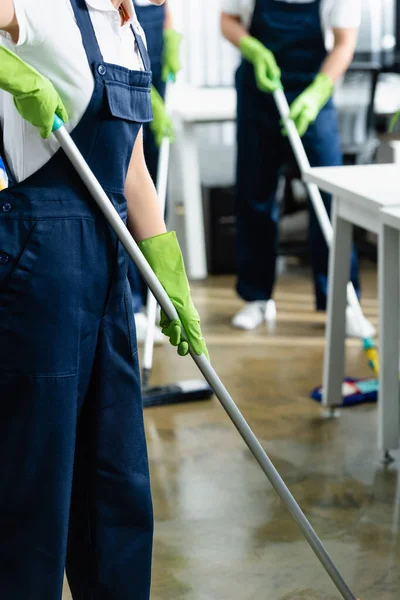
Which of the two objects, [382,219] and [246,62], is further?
[246,62]

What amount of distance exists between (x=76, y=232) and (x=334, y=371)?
1552mm

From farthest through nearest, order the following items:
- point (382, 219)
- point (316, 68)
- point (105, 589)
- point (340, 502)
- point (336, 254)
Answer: point (316, 68) < point (336, 254) < point (340, 502) < point (382, 219) < point (105, 589)

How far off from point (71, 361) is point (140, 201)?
31 cm

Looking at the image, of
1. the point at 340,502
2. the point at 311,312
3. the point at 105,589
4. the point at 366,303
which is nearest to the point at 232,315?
the point at 311,312

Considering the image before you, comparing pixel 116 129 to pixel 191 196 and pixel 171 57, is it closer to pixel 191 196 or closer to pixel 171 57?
pixel 171 57

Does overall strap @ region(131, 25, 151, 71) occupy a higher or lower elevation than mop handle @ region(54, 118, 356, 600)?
higher

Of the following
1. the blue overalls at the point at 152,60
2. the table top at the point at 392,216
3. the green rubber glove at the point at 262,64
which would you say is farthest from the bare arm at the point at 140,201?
the blue overalls at the point at 152,60

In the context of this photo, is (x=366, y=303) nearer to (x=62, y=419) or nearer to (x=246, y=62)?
(x=246, y=62)

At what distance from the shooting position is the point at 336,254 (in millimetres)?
2684

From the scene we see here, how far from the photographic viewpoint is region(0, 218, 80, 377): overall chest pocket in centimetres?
134

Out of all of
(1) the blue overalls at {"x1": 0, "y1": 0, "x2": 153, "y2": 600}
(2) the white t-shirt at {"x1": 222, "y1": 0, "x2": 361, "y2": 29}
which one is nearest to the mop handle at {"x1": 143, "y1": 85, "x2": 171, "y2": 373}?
(2) the white t-shirt at {"x1": 222, "y1": 0, "x2": 361, "y2": 29}

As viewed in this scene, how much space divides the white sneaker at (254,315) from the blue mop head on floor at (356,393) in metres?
0.78

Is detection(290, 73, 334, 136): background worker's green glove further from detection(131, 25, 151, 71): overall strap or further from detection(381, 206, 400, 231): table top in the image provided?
detection(131, 25, 151, 71): overall strap

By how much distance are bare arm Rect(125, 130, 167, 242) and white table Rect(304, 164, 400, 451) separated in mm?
768
